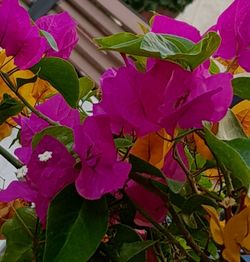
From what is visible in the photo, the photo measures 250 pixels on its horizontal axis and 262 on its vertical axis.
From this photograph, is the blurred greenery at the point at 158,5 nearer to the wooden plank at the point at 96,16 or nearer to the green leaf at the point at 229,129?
the wooden plank at the point at 96,16

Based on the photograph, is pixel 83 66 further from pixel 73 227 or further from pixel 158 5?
pixel 158 5

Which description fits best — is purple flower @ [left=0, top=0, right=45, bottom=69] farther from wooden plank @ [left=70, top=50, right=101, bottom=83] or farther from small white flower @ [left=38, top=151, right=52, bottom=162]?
wooden plank @ [left=70, top=50, right=101, bottom=83]

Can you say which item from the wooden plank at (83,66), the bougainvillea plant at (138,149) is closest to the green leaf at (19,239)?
the bougainvillea plant at (138,149)

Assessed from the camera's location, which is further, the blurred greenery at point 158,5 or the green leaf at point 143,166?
the blurred greenery at point 158,5

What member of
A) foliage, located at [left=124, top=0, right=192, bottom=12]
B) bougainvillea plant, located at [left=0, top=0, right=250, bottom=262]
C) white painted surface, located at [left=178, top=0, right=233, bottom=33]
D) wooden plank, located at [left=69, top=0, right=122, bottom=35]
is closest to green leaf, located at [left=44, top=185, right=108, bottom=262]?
bougainvillea plant, located at [left=0, top=0, right=250, bottom=262]

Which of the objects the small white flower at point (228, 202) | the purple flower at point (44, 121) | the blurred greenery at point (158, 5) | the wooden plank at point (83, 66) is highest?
the purple flower at point (44, 121)

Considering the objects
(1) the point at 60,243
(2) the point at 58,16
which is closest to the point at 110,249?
(1) the point at 60,243

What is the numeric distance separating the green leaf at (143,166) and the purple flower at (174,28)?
0.08 m

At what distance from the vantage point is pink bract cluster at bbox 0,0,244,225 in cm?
36

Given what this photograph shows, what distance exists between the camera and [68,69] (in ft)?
1.38

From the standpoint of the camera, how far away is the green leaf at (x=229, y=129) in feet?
1.27

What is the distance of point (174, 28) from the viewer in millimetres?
382

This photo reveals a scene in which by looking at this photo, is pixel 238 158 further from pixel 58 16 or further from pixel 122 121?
pixel 58 16

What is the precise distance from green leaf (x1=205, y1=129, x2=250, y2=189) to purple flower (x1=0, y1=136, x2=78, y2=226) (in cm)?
9
